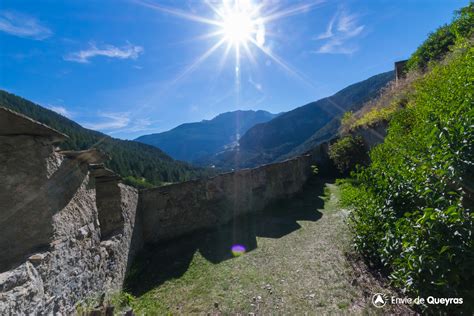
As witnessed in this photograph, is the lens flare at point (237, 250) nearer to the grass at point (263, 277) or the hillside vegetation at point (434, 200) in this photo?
the grass at point (263, 277)

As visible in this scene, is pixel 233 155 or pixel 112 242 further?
pixel 233 155

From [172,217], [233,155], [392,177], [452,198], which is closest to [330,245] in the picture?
[392,177]

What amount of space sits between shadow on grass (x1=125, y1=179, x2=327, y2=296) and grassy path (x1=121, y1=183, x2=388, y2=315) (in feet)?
0.09

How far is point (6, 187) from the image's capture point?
3.21 metres

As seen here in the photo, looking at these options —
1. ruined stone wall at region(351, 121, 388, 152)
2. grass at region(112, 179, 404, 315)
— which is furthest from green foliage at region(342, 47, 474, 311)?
ruined stone wall at region(351, 121, 388, 152)

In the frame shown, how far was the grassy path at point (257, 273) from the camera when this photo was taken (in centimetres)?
493

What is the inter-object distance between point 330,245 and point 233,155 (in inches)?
7038

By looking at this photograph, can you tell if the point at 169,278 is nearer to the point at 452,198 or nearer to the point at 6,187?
A: the point at 6,187

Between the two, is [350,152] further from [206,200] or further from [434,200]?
[434,200]

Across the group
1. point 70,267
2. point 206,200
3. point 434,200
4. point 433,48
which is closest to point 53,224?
point 70,267

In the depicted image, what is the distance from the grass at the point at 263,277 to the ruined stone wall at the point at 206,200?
0.71 m

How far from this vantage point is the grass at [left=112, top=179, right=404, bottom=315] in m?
4.89

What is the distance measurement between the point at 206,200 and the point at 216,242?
1.95 m

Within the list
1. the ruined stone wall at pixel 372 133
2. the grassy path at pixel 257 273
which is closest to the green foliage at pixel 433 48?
the ruined stone wall at pixel 372 133
